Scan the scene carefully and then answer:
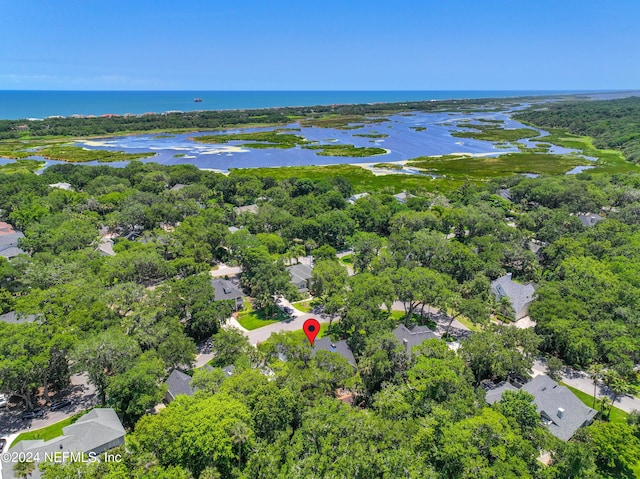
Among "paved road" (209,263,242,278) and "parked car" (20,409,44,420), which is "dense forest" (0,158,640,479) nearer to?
"parked car" (20,409,44,420)

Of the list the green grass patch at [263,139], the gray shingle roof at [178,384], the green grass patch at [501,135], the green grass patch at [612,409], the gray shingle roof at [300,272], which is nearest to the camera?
the gray shingle roof at [178,384]

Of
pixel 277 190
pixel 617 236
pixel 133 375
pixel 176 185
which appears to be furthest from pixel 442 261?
pixel 176 185

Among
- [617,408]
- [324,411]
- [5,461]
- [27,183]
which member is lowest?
[617,408]

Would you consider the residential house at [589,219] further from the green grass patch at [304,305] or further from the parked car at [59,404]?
the parked car at [59,404]

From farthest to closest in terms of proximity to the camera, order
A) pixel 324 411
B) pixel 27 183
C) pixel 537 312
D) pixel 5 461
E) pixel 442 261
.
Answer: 1. pixel 27 183
2. pixel 442 261
3. pixel 537 312
4. pixel 324 411
5. pixel 5 461

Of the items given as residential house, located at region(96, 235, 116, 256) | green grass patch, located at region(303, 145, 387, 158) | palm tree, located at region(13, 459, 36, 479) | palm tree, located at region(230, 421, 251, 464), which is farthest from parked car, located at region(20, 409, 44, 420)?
green grass patch, located at region(303, 145, 387, 158)

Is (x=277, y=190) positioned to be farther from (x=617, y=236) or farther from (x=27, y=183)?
(x=617, y=236)

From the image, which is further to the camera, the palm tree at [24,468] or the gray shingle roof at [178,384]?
the gray shingle roof at [178,384]

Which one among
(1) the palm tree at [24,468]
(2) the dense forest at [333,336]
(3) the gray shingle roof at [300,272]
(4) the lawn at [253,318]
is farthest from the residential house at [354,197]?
(1) the palm tree at [24,468]

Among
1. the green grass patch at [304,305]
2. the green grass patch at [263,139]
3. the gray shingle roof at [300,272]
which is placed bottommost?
the green grass patch at [304,305]
